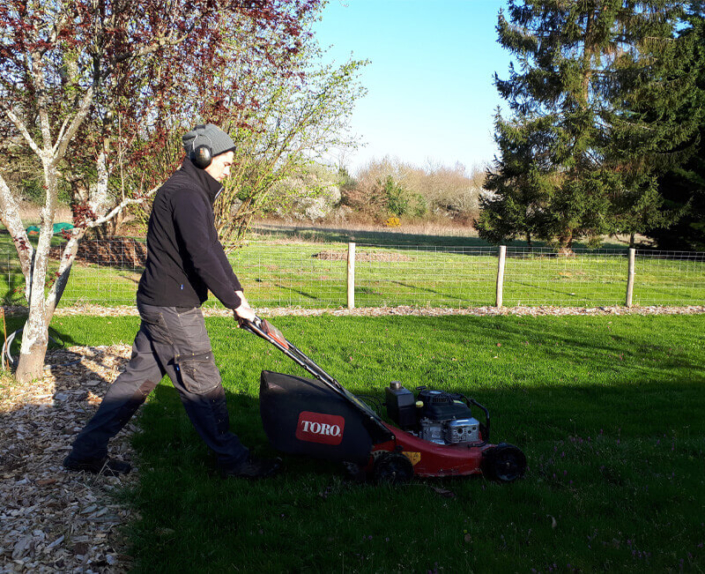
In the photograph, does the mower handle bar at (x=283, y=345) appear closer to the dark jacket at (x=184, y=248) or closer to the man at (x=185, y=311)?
the man at (x=185, y=311)

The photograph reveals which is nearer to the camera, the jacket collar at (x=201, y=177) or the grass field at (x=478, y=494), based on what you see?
the grass field at (x=478, y=494)

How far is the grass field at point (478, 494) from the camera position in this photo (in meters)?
2.96

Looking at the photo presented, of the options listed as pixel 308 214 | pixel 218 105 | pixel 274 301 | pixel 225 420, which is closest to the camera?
pixel 225 420

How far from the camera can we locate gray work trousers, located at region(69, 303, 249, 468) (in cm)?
353

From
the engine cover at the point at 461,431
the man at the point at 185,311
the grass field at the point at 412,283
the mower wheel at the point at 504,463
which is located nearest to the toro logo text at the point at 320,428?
the man at the point at 185,311

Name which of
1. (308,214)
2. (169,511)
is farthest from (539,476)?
(308,214)

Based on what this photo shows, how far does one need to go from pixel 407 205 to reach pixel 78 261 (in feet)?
111

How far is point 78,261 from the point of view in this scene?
51.8 ft

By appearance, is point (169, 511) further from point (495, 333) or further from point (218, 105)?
point (495, 333)

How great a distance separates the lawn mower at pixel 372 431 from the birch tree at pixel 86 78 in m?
2.73

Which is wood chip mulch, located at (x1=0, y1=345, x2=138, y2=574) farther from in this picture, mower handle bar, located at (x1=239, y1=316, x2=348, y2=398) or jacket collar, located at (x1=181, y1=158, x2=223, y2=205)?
jacket collar, located at (x1=181, y1=158, x2=223, y2=205)

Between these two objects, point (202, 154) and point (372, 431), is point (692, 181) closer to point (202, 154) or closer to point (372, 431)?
point (372, 431)

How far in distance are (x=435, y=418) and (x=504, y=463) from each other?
20.5 inches

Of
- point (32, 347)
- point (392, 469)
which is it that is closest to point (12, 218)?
point (32, 347)
